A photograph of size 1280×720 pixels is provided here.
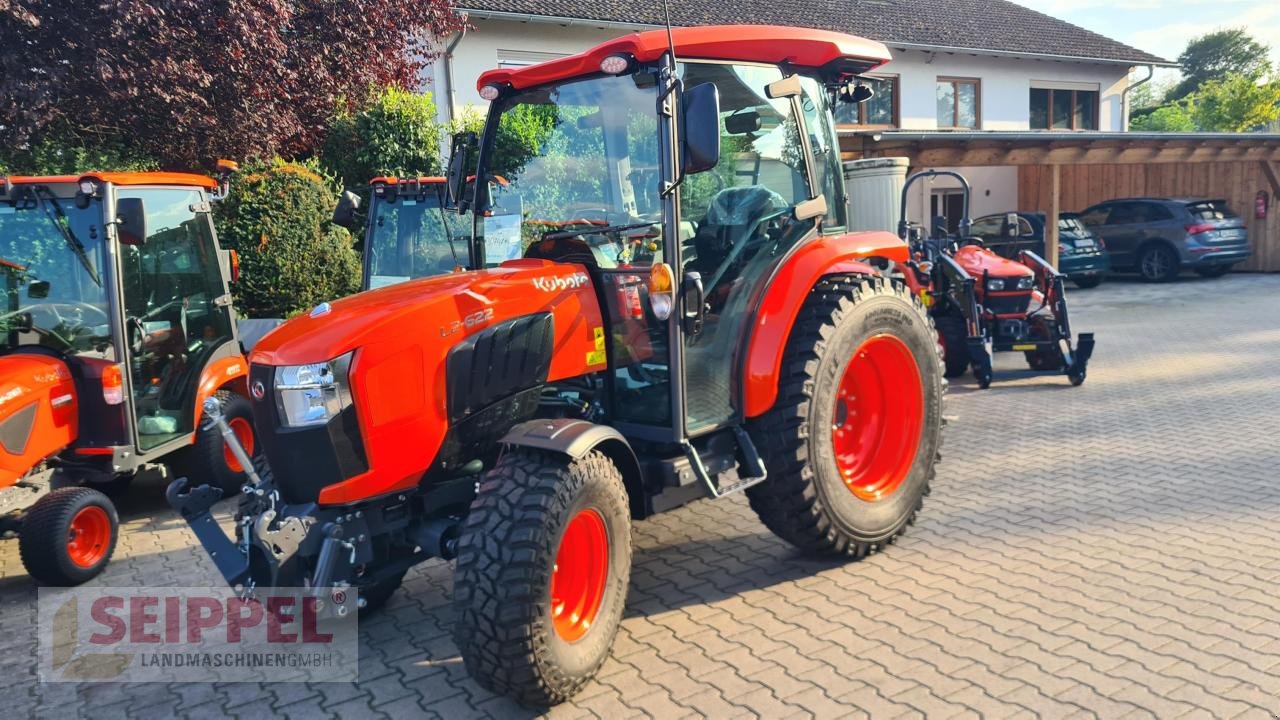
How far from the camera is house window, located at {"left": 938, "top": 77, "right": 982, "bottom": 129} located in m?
19.7

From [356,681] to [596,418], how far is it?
4.48 feet

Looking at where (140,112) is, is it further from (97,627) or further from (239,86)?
(97,627)

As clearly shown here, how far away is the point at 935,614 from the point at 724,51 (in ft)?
8.10

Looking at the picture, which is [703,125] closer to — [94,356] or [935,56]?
[94,356]

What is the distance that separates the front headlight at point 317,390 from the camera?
10.4 ft

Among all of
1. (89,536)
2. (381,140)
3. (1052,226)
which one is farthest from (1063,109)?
(89,536)

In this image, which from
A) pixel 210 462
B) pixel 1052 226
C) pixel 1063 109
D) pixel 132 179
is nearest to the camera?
pixel 132 179

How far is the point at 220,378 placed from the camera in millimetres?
6020

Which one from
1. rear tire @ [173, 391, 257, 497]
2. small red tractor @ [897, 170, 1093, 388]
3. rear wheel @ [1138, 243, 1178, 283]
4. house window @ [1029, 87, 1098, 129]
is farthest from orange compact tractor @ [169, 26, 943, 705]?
house window @ [1029, 87, 1098, 129]

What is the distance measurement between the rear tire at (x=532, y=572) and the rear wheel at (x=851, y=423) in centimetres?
99

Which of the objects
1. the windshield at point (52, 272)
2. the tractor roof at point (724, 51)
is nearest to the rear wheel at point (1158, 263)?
the tractor roof at point (724, 51)

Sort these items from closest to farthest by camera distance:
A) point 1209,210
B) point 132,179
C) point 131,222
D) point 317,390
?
point 317,390
point 131,222
point 132,179
point 1209,210

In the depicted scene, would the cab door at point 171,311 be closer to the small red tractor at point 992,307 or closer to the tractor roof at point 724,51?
the tractor roof at point 724,51

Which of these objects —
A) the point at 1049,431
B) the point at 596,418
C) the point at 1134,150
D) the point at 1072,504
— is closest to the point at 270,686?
the point at 596,418
